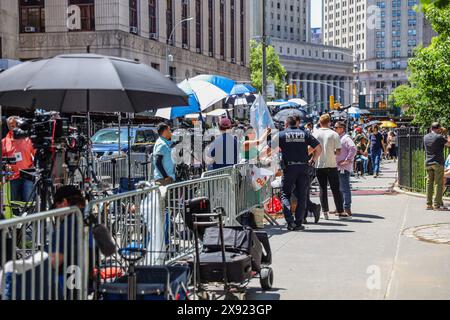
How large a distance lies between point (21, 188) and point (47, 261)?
683 centimetres

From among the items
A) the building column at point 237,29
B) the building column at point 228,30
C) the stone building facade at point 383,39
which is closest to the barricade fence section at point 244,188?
the building column at point 228,30

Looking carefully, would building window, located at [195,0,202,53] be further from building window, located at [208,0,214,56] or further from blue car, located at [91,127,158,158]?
blue car, located at [91,127,158,158]

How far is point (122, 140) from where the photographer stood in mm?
23297

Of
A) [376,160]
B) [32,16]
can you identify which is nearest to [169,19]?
[32,16]

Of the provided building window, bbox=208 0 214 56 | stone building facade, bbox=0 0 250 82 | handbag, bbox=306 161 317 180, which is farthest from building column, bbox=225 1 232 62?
handbag, bbox=306 161 317 180

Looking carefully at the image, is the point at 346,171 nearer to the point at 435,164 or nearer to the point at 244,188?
the point at 435,164

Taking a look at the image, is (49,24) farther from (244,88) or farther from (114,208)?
(114,208)

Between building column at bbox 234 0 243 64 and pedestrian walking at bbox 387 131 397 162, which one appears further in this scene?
building column at bbox 234 0 243 64

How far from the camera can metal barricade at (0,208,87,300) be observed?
4665 millimetres

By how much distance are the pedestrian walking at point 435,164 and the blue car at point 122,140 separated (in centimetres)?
1016

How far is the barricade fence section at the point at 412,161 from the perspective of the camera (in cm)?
1786

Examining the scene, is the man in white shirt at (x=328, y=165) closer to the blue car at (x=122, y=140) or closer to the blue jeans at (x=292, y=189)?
the blue jeans at (x=292, y=189)

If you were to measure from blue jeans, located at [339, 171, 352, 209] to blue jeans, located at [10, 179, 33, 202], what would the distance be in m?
5.90

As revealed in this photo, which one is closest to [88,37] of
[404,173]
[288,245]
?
[404,173]
